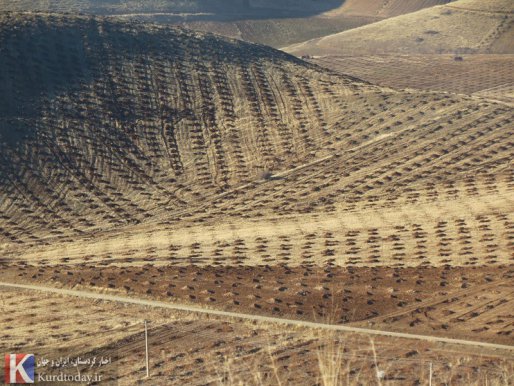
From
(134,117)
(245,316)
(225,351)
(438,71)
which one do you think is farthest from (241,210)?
(438,71)

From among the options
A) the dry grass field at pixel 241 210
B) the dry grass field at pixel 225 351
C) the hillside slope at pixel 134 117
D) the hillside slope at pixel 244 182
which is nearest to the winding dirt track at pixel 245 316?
the dry grass field at pixel 241 210

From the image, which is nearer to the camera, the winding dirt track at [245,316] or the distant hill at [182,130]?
the winding dirt track at [245,316]

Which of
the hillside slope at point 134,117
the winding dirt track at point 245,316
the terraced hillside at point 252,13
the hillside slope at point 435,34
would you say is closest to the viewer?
the winding dirt track at point 245,316

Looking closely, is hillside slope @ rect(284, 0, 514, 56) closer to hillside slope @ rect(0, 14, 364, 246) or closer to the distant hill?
hillside slope @ rect(0, 14, 364, 246)

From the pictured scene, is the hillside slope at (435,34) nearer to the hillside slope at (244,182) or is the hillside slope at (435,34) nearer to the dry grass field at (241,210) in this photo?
the dry grass field at (241,210)

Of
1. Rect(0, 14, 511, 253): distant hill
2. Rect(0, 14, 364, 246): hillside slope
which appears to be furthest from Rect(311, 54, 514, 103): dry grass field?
Rect(0, 14, 364, 246): hillside slope

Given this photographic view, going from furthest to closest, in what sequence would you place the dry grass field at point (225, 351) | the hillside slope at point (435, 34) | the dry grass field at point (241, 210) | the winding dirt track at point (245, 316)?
the hillside slope at point (435, 34) → the winding dirt track at point (245, 316) → the dry grass field at point (241, 210) → the dry grass field at point (225, 351)

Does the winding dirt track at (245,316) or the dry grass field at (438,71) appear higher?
the winding dirt track at (245,316)
